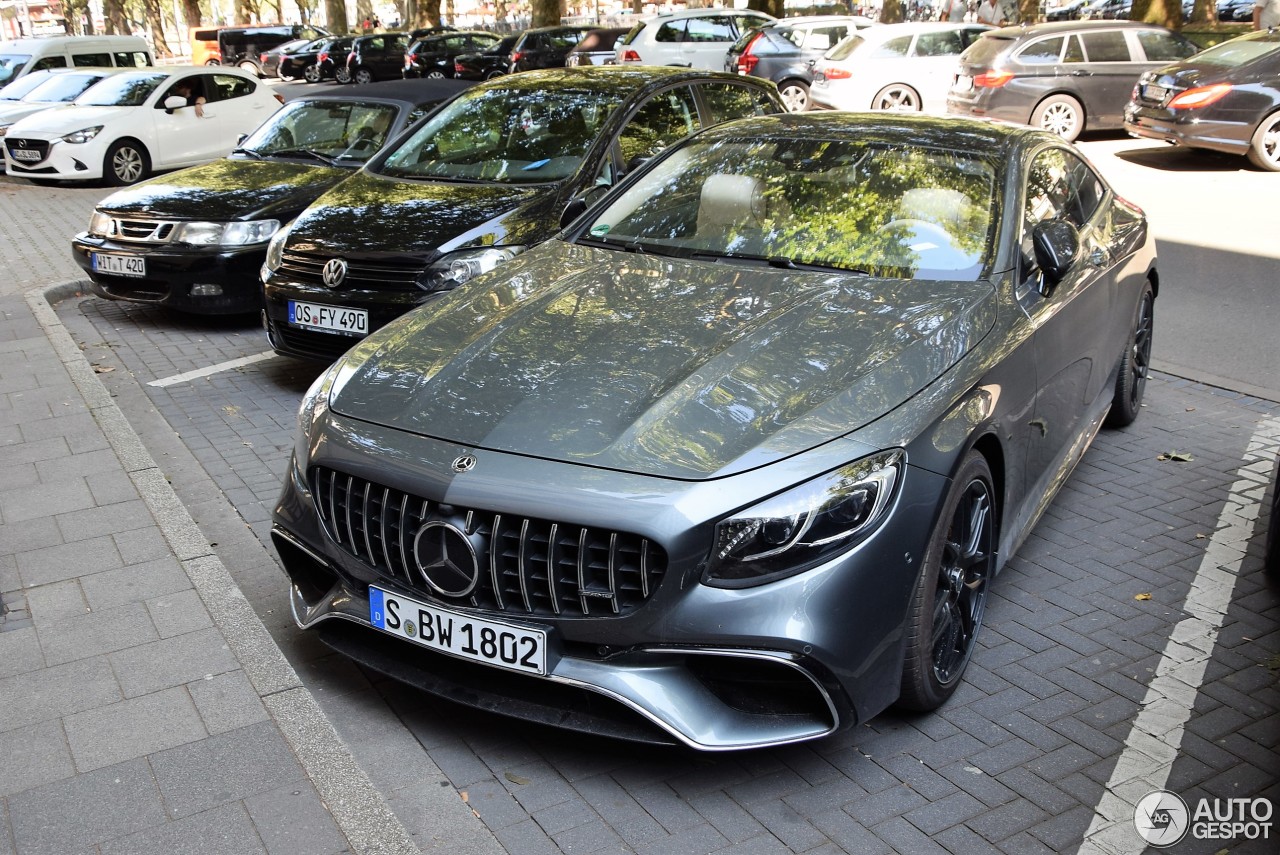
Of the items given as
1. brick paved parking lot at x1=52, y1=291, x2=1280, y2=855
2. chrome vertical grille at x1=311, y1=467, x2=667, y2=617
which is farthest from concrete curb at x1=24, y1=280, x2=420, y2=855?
chrome vertical grille at x1=311, y1=467, x2=667, y2=617

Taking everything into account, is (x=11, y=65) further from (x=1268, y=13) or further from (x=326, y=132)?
(x=1268, y=13)

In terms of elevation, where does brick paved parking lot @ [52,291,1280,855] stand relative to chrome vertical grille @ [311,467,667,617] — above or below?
below

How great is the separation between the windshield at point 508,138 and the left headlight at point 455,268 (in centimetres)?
85

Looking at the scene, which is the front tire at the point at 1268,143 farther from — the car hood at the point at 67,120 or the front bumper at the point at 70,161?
the front bumper at the point at 70,161

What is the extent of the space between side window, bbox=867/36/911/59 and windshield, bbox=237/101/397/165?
456 inches

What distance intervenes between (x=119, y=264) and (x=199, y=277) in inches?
24.8

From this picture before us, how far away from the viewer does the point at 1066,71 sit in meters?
16.7

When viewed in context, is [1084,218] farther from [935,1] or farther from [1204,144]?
[935,1]

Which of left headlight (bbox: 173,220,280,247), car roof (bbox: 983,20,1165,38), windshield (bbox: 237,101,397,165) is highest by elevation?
car roof (bbox: 983,20,1165,38)

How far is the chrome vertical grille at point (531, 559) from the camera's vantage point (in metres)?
3.08

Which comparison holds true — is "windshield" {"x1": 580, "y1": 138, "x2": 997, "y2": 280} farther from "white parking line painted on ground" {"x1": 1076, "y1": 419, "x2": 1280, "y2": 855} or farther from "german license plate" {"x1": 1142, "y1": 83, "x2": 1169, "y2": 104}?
"german license plate" {"x1": 1142, "y1": 83, "x2": 1169, "y2": 104}

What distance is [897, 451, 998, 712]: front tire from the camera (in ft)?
11.0

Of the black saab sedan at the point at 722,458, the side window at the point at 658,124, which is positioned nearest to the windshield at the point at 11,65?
the side window at the point at 658,124

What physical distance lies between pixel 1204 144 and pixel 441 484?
1369cm
